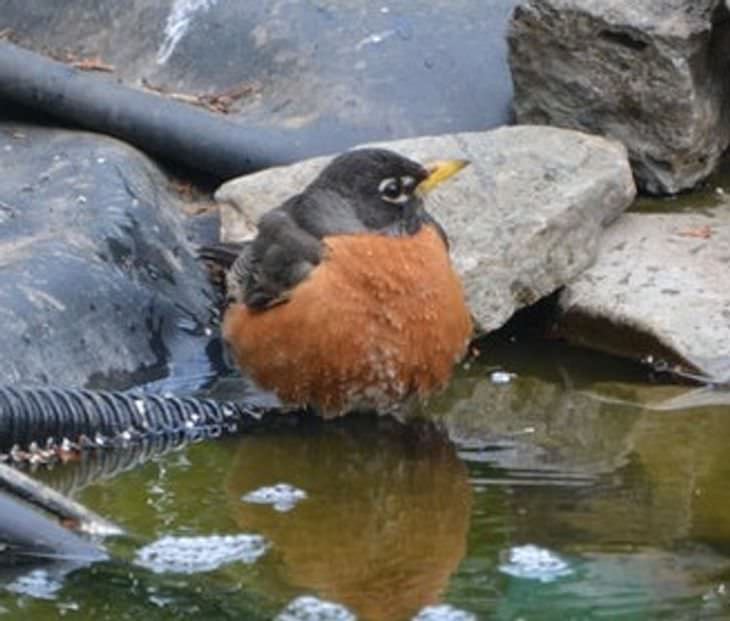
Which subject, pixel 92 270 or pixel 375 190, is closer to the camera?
pixel 375 190

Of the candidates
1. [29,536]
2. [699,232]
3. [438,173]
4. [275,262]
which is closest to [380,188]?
[438,173]

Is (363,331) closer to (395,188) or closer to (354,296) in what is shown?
(354,296)

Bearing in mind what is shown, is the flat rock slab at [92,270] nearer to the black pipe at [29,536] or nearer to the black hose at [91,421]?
the black hose at [91,421]

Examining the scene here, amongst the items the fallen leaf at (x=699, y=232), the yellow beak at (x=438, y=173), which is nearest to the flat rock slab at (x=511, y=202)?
the fallen leaf at (x=699, y=232)

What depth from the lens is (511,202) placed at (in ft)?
22.7

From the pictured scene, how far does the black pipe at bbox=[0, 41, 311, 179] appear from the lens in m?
7.38

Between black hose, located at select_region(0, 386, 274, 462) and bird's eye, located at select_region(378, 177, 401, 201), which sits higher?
bird's eye, located at select_region(378, 177, 401, 201)

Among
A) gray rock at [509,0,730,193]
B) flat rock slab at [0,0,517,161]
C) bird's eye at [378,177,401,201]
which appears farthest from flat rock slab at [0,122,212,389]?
gray rock at [509,0,730,193]

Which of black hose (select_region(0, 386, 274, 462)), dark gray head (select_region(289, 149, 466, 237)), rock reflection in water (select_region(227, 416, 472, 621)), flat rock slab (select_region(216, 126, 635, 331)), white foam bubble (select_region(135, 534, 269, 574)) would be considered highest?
dark gray head (select_region(289, 149, 466, 237))

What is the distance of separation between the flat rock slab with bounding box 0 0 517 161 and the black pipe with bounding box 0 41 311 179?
0.40ft

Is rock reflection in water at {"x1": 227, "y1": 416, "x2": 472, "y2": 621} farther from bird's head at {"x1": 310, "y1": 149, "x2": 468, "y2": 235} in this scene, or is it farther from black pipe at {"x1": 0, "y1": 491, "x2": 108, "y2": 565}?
bird's head at {"x1": 310, "y1": 149, "x2": 468, "y2": 235}

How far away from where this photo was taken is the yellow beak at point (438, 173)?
6.35 metres

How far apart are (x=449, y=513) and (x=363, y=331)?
29.5 inches

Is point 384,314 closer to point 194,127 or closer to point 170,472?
point 170,472
